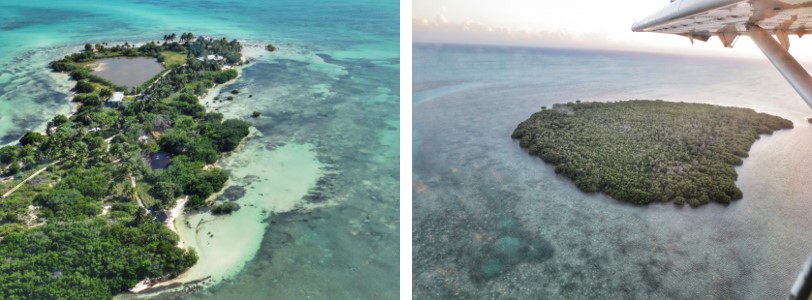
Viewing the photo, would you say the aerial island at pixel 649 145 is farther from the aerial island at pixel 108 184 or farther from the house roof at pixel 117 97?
the house roof at pixel 117 97

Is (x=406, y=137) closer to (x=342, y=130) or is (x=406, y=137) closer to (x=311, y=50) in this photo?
(x=342, y=130)

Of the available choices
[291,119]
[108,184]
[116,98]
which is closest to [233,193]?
[108,184]

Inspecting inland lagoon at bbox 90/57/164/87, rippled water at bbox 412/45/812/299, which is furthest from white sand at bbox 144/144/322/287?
inland lagoon at bbox 90/57/164/87

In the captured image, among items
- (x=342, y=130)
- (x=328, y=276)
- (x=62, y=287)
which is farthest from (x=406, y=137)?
(x=342, y=130)

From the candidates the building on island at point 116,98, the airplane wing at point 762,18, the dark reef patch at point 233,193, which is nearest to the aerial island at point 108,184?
the building on island at point 116,98

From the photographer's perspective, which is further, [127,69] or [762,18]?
[127,69]

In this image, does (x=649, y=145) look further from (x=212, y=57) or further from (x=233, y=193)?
(x=212, y=57)
